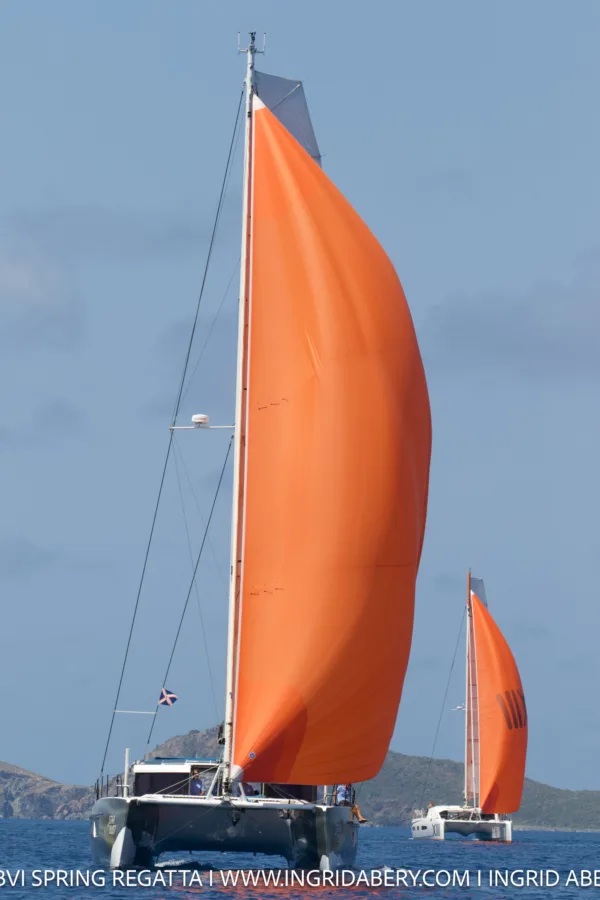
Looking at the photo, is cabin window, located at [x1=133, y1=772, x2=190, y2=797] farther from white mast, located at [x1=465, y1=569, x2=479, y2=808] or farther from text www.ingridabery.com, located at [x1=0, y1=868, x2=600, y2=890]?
white mast, located at [x1=465, y1=569, x2=479, y2=808]

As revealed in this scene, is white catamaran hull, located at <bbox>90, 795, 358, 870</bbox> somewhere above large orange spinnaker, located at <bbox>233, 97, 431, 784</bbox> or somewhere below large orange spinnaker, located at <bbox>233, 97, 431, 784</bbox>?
below

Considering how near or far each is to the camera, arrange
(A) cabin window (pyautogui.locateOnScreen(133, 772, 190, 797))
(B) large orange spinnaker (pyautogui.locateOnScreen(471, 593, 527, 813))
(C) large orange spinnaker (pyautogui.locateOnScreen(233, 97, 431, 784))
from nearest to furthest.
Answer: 1. (C) large orange spinnaker (pyautogui.locateOnScreen(233, 97, 431, 784))
2. (A) cabin window (pyautogui.locateOnScreen(133, 772, 190, 797))
3. (B) large orange spinnaker (pyautogui.locateOnScreen(471, 593, 527, 813))

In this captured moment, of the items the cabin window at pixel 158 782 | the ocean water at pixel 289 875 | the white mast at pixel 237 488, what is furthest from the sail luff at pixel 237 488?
the cabin window at pixel 158 782

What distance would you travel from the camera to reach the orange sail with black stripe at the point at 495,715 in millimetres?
69188

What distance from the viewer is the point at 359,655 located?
92.5 feet

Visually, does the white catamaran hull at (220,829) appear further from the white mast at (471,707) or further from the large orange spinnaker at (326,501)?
the white mast at (471,707)

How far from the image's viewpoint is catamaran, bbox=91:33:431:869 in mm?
28000

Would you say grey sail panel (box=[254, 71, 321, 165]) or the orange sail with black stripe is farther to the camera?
the orange sail with black stripe

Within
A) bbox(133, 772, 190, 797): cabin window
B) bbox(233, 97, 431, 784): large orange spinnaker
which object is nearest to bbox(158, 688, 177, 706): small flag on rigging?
bbox(133, 772, 190, 797): cabin window

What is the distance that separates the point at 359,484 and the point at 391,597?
2163mm

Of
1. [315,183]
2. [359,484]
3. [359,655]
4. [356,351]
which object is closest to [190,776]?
[359,655]

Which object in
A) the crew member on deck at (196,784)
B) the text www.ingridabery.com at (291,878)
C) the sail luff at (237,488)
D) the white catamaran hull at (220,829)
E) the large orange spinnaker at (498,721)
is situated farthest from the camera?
the large orange spinnaker at (498,721)

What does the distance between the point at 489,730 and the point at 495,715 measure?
73 cm

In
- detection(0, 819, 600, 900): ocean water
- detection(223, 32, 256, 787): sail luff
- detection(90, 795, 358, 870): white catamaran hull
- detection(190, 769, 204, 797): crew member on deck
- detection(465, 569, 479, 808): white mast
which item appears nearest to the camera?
detection(0, 819, 600, 900): ocean water
